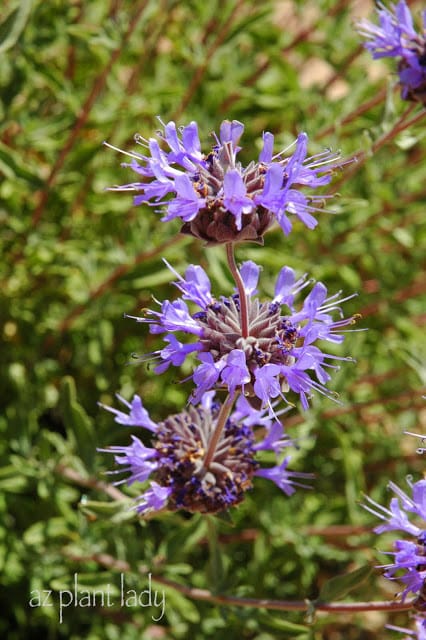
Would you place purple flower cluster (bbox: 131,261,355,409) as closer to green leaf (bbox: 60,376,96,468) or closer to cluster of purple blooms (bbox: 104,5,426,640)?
cluster of purple blooms (bbox: 104,5,426,640)

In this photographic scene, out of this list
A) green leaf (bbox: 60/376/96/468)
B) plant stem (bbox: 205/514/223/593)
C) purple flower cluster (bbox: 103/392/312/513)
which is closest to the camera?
purple flower cluster (bbox: 103/392/312/513)

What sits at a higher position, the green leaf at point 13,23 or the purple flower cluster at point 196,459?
the green leaf at point 13,23

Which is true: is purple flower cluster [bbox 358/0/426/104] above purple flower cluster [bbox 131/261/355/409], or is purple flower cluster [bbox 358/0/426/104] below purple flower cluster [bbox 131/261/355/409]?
above

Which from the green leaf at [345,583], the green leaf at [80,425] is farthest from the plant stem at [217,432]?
the green leaf at [80,425]

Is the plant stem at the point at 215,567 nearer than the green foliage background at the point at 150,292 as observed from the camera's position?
Yes

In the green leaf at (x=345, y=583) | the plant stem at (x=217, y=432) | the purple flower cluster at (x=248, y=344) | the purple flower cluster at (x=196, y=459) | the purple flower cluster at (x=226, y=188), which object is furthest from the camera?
the green leaf at (x=345, y=583)

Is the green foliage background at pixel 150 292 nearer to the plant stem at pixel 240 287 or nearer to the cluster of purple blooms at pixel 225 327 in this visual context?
the cluster of purple blooms at pixel 225 327

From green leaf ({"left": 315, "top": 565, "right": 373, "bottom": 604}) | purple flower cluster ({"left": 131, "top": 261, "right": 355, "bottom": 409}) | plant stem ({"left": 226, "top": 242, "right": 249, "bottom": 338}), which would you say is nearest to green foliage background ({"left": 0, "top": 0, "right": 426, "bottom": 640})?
green leaf ({"left": 315, "top": 565, "right": 373, "bottom": 604})

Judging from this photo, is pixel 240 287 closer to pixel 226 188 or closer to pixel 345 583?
pixel 226 188
